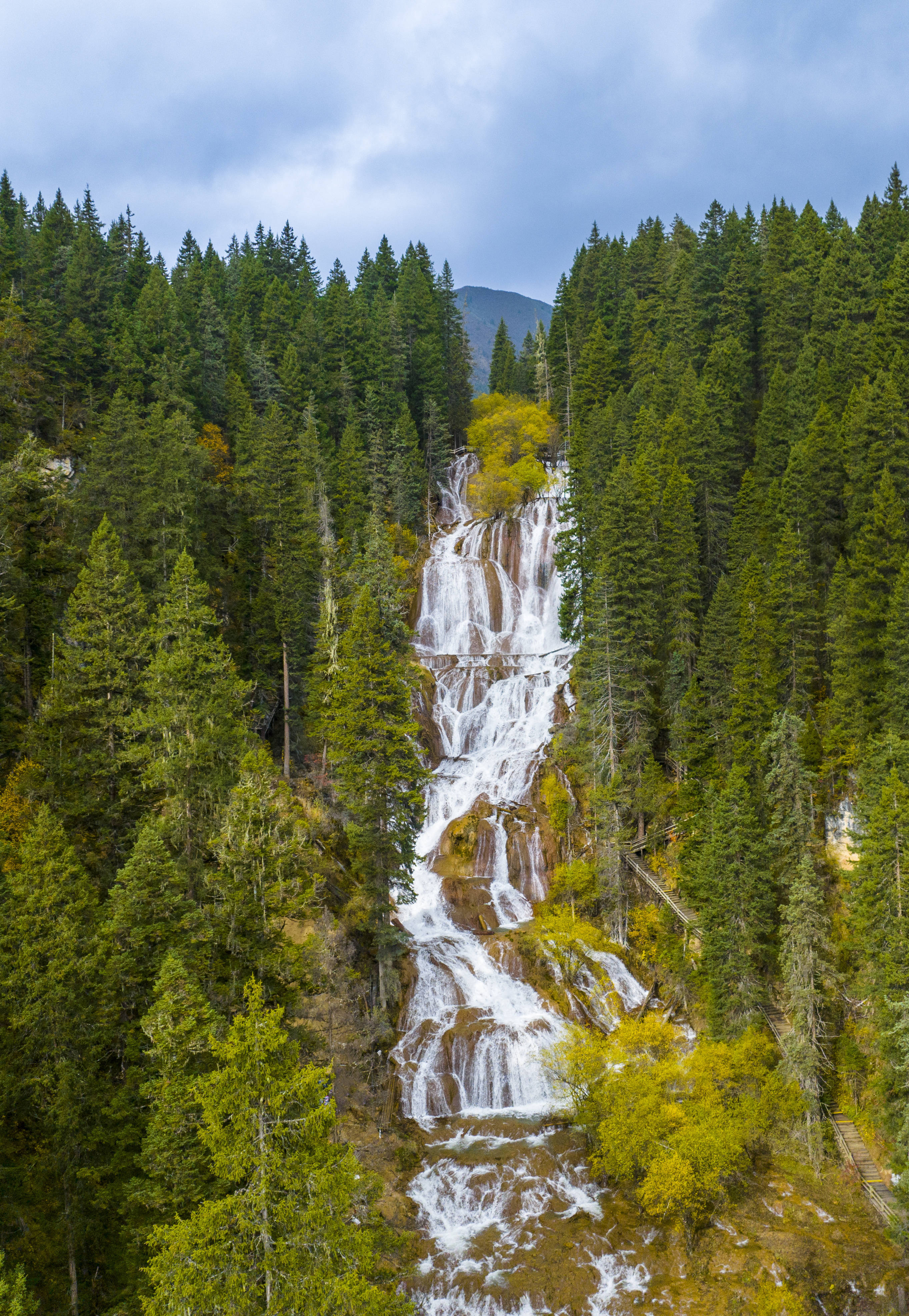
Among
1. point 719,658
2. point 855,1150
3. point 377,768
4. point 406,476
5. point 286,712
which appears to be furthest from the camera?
point 406,476

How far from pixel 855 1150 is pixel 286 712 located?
30.9 meters

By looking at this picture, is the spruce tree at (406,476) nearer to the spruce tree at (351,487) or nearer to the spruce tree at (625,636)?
the spruce tree at (351,487)

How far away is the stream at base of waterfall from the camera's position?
24.5 metres

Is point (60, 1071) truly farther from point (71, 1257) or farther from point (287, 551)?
point (287, 551)

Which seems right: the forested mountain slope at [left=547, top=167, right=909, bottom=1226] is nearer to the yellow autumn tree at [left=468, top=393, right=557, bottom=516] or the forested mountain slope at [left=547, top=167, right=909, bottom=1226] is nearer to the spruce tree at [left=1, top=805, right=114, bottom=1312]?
the yellow autumn tree at [left=468, top=393, right=557, bottom=516]

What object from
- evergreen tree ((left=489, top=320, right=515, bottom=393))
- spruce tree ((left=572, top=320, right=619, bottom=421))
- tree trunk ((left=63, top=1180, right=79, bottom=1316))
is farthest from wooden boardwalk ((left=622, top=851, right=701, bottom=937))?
evergreen tree ((left=489, top=320, right=515, bottom=393))

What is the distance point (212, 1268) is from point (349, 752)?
2003 centimetres

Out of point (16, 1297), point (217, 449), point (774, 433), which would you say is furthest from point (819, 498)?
point (16, 1297)

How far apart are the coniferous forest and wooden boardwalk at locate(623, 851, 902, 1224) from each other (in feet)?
2.37

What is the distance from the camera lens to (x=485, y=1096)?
31.2 meters

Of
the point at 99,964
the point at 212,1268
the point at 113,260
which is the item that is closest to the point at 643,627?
the point at 99,964

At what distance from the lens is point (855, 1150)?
2848 cm

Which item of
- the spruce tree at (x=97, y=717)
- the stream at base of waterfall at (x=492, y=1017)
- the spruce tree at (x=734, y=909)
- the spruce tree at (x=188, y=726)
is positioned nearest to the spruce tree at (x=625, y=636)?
the stream at base of waterfall at (x=492, y=1017)

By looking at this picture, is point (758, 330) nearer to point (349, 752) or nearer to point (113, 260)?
point (349, 752)
